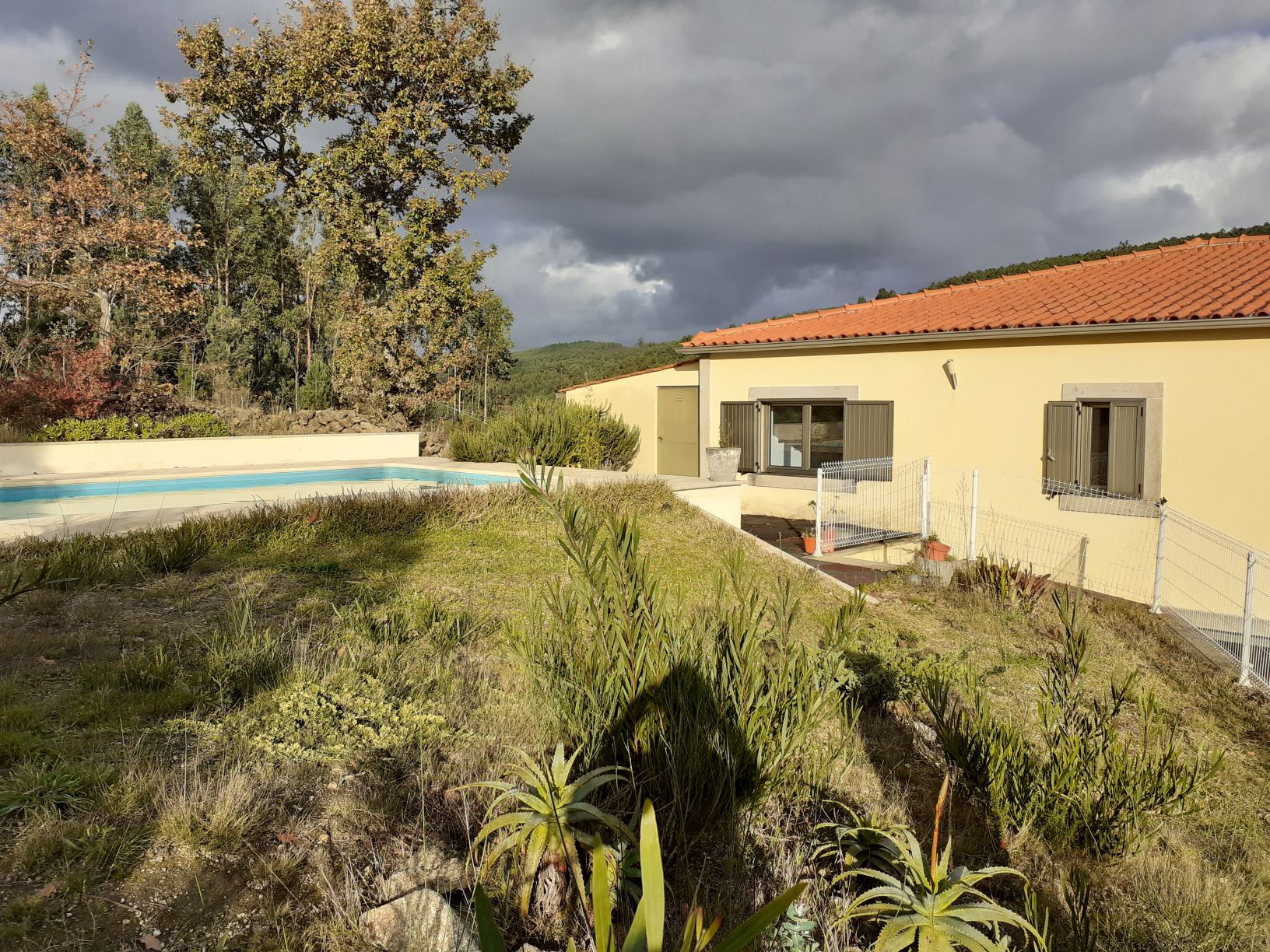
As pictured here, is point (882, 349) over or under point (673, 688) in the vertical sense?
over

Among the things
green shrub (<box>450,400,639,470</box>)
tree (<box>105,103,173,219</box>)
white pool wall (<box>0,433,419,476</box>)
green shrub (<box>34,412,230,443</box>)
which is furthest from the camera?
tree (<box>105,103,173,219</box>)

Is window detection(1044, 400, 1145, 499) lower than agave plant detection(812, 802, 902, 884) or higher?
higher

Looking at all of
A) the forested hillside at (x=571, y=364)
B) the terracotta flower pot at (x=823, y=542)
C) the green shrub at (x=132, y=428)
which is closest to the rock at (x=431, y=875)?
the terracotta flower pot at (x=823, y=542)

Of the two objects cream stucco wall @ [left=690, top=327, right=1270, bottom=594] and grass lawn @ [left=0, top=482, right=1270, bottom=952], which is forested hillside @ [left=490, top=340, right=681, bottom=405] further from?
grass lawn @ [left=0, top=482, right=1270, bottom=952]

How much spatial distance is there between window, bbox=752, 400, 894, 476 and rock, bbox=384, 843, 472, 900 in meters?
11.9

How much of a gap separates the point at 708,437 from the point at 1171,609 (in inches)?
331

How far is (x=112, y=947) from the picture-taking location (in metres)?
1.99

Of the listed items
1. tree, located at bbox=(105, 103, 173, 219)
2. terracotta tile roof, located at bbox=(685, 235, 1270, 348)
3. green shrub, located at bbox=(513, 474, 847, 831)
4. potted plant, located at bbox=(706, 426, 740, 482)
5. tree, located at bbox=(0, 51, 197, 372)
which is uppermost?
tree, located at bbox=(105, 103, 173, 219)

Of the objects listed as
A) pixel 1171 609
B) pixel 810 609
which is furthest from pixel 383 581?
pixel 1171 609

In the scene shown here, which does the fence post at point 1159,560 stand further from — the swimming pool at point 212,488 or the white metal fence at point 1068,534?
the swimming pool at point 212,488

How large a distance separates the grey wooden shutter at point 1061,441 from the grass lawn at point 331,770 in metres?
5.46

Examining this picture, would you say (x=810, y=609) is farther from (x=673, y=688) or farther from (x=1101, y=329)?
(x=1101, y=329)

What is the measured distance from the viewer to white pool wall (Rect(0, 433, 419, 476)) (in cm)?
1395

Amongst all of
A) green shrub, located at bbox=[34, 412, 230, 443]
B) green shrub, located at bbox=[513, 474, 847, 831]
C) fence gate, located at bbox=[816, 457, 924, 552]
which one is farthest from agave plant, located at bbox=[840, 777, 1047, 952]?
green shrub, located at bbox=[34, 412, 230, 443]
